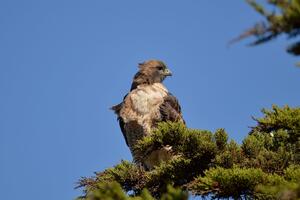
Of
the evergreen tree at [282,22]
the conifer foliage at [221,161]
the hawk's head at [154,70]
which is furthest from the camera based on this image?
the hawk's head at [154,70]

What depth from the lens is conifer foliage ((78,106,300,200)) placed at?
16.0 feet

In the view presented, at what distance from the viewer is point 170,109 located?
1022 centimetres

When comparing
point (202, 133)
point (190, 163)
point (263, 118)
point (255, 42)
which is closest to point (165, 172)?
point (190, 163)

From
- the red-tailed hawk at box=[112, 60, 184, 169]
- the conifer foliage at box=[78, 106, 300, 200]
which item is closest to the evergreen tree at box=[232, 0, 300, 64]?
the conifer foliage at box=[78, 106, 300, 200]

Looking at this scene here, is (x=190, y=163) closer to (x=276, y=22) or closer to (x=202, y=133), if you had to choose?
(x=202, y=133)

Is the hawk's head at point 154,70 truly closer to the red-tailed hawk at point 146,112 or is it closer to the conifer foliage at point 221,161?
the red-tailed hawk at point 146,112

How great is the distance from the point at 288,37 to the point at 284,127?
3.56 meters

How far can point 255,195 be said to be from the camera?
195 inches

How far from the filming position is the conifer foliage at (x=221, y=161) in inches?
192

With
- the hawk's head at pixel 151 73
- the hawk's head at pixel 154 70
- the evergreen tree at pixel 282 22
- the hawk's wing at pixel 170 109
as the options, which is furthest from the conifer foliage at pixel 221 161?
the hawk's head at pixel 154 70

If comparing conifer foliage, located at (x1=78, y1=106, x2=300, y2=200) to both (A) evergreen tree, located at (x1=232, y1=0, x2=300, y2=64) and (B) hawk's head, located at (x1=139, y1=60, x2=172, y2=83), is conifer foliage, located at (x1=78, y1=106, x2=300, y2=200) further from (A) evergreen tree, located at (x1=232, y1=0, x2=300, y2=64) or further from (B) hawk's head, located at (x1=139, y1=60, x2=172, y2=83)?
(B) hawk's head, located at (x1=139, y1=60, x2=172, y2=83)

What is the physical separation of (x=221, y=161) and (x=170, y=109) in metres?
4.56

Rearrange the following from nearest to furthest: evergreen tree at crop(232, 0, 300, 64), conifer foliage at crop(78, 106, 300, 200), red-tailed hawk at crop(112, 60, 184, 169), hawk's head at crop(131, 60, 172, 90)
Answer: evergreen tree at crop(232, 0, 300, 64) → conifer foliage at crop(78, 106, 300, 200) → red-tailed hawk at crop(112, 60, 184, 169) → hawk's head at crop(131, 60, 172, 90)

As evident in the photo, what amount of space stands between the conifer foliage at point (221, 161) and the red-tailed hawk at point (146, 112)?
130 inches
